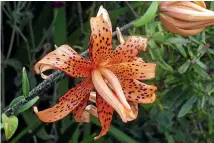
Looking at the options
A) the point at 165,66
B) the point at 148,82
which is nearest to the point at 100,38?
the point at 165,66

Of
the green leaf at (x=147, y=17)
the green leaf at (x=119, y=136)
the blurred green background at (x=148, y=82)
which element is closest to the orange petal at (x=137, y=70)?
the green leaf at (x=147, y=17)

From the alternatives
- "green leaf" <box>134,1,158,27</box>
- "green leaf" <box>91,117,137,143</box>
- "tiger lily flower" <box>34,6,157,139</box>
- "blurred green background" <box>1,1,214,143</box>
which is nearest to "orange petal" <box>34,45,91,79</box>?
"tiger lily flower" <box>34,6,157,139</box>

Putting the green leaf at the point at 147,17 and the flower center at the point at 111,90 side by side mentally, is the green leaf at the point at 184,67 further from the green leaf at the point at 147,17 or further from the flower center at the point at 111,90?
the flower center at the point at 111,90

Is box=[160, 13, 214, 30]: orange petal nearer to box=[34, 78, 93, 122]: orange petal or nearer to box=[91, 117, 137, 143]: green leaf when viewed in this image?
box=[34, 78, 93, 122]: orange petal

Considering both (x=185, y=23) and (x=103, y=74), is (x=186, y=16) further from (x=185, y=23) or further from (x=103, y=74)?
(x=103, y=74)

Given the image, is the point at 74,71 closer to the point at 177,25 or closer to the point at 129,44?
the point at 129,44

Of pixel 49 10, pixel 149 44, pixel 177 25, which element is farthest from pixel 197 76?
pixel 49 10
